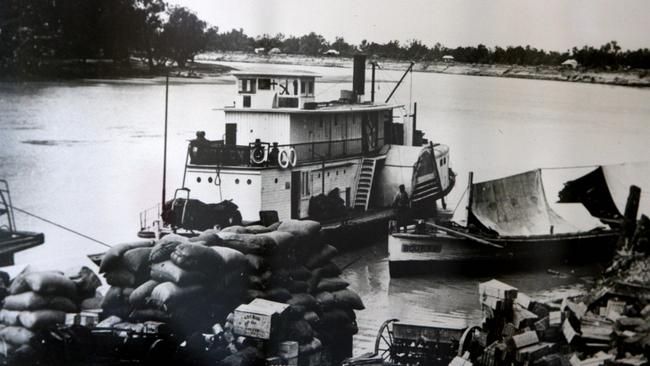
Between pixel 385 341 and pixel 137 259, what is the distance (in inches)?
→ 53.9

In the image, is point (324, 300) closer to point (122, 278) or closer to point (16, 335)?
point (122, 278)

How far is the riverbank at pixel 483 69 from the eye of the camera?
4887mm

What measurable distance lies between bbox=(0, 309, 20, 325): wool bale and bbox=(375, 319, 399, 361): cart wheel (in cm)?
187

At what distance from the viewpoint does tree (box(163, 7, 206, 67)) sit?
505 cm

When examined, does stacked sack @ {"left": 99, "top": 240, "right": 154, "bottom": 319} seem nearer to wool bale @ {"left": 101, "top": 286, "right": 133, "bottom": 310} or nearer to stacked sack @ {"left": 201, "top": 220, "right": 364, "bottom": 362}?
wool bale @ {"left": 101, "top": 286, "right": 133, "bottom": 310}

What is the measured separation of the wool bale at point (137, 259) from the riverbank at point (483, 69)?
1197 mm

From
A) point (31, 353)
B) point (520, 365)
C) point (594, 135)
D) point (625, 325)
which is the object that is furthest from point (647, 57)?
point (31, 353)

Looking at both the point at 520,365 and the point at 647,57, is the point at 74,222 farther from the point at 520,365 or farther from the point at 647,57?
the point at 647,57

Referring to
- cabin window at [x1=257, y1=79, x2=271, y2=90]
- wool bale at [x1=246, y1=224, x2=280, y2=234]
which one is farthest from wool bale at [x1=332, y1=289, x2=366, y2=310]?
cabin window at [x1=257, y1=79, x2=271, y2=90]

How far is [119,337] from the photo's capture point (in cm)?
445

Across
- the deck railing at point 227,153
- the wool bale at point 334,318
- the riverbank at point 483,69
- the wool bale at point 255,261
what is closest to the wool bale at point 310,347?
the wool bale at point 334,318

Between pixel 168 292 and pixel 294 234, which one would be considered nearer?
pixel 168 292

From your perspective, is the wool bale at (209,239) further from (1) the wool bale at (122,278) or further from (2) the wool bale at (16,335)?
(2) the wool bale at (16,335)

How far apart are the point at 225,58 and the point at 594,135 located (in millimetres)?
2087
